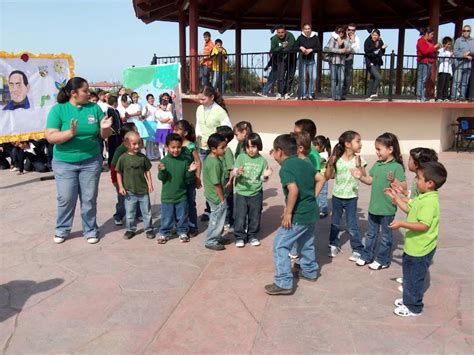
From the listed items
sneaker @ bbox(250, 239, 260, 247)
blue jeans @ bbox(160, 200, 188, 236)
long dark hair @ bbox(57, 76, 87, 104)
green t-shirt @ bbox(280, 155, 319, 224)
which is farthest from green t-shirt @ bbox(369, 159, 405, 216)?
long dark hair @ bbox(57, 76, 87, 104)

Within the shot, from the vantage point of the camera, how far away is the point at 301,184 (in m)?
3.83

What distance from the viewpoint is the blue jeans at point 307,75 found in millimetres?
10539

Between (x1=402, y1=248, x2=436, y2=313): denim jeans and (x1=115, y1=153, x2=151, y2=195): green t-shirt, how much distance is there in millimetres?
3072

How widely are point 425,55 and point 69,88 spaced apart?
887cm

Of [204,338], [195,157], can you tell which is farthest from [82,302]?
[195,157]

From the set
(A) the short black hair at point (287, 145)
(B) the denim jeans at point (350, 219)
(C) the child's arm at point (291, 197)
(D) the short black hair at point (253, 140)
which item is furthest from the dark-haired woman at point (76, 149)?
(B) the denim jeans at point (350, 219)

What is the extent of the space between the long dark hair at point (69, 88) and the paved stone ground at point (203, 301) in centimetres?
163

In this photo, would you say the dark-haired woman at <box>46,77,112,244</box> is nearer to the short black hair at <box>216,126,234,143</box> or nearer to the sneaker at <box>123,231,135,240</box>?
the sneaker at <box>123,231,135,240</box>

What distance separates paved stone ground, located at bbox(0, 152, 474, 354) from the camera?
10.5 ft

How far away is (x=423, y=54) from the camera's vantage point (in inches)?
430

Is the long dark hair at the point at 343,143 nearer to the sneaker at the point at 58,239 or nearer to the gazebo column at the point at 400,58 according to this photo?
the sneaker at the point at 58,239

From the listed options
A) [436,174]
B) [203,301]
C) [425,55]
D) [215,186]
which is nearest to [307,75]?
[425,55]

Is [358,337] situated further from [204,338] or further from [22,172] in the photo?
[22,172]

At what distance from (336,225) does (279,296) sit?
1219 millimetres
